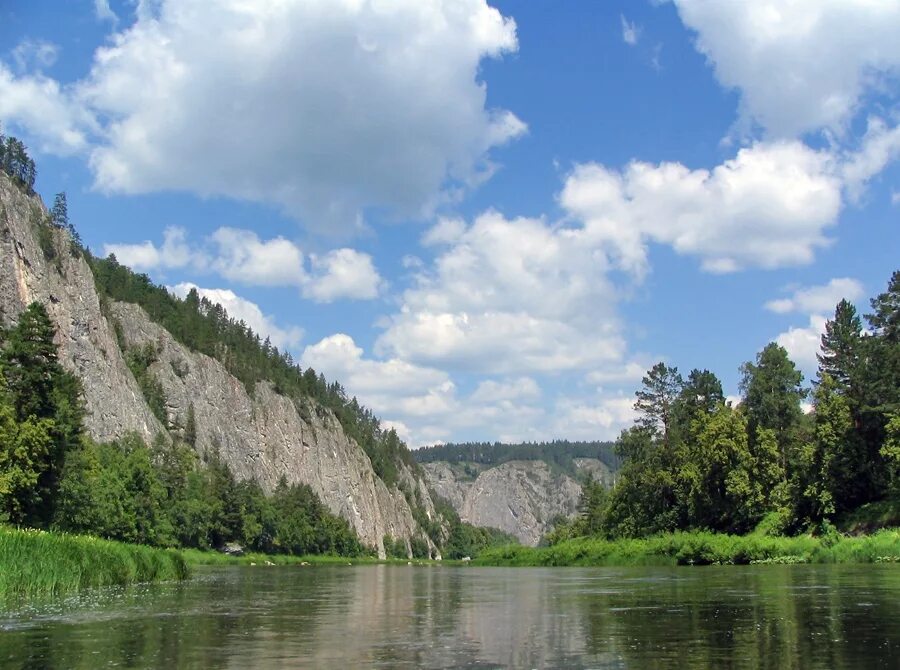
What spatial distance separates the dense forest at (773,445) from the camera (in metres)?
80.6

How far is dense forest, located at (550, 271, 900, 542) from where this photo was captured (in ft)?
264

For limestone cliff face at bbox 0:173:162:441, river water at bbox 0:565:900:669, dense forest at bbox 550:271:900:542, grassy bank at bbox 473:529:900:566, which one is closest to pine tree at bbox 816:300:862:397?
dense forest at bbox 550:271:900:542

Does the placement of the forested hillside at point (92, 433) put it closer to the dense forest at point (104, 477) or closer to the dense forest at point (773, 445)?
the dense forest at point (104, 477)

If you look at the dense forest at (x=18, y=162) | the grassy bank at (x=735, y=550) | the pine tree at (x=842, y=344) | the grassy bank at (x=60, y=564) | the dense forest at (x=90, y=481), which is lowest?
the grassy bank at (x=735, y=550)

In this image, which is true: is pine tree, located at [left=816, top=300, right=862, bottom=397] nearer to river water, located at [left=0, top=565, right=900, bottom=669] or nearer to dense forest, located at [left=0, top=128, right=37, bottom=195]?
river water, located at [left=0, top=565, right=900, bottom=669]

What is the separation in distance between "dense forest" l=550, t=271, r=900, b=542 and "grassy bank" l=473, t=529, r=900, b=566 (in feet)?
13.3

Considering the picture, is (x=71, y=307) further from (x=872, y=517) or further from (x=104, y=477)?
(x=872, y=517)

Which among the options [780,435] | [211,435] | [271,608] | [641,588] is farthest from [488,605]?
[211,435]

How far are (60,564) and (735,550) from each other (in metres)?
60.1

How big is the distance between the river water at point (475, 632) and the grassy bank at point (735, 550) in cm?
3190

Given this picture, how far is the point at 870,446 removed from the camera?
8181cm

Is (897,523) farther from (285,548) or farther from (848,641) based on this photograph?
(285,548)

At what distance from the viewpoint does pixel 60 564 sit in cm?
3594

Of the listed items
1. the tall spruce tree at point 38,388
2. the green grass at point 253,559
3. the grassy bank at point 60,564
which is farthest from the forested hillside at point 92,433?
the grassy bank at point 60,564
